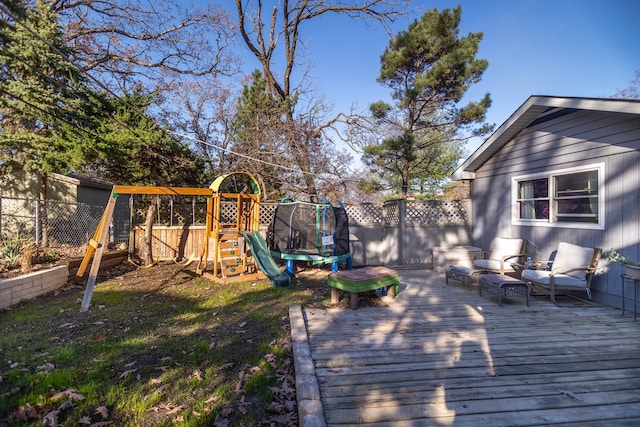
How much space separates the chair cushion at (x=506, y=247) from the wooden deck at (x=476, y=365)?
1.88 metres

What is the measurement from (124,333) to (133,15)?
13044 mm

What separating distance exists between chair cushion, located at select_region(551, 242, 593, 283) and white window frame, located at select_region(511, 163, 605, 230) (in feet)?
1.40

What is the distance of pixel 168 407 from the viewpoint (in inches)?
88.4

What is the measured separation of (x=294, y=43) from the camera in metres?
13.0

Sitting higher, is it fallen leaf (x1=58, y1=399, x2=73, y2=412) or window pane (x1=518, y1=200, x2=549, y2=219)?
window pane (x1=518, y1=200, x2=549, y2=219)

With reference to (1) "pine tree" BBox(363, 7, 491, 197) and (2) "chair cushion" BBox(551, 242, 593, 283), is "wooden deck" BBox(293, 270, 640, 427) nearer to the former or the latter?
(2) "chair cushion" BBox(551, 242, 593, 283)

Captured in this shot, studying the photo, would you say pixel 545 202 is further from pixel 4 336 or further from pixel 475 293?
pixel 4 336

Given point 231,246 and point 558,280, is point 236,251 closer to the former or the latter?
point 231,246

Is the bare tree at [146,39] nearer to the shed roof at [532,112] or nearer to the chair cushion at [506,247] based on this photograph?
the shed roof at [532,112]

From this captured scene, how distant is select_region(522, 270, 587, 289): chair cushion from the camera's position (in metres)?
4.80

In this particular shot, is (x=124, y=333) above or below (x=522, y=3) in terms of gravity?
below

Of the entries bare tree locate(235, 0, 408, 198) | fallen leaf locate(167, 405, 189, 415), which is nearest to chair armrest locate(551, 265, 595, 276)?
fallen leaf locate(167, 405, 189, 415)

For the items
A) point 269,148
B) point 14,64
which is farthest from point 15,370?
point 269,148

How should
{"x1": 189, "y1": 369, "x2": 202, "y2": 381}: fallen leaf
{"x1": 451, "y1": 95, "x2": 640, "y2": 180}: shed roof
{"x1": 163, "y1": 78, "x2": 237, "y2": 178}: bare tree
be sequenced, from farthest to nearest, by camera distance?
{"x1": 163, "y1": 78, "x2": 237, "y2": 178}: bare tree, {"x1": 451, "y1": 95, "x2": 640, "y2": 180}: shed roof, {"x1": 189, "y1": 369, "x2": 202, "y2": 381}: fallen leaf
